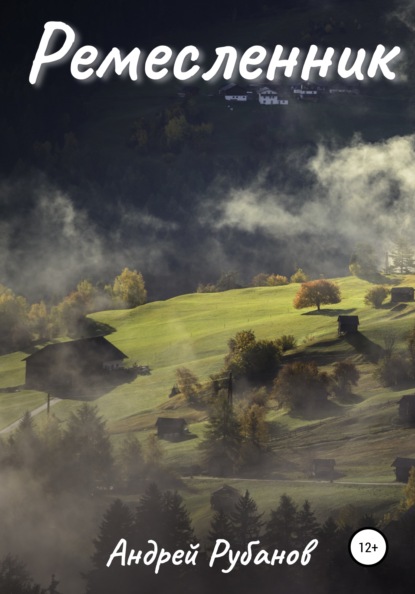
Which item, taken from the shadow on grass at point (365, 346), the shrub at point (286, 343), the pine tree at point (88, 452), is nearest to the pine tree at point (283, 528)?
the pine tree at point (88, 452)

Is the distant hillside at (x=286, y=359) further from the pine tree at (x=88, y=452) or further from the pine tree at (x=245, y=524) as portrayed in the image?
the pine tree at (x=245, y=524)

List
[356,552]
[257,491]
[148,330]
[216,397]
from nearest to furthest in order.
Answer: [356,552]
[257,491]
[216,397]
[148,330]

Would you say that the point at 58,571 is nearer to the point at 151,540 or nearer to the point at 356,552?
the point at 151,540

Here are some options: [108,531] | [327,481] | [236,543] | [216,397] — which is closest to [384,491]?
[327,481]

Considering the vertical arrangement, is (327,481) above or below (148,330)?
below

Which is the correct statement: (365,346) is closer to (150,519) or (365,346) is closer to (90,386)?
(90,386)

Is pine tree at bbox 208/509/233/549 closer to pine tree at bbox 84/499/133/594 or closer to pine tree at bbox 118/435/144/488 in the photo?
pine tree at bbox 84/499/133/594

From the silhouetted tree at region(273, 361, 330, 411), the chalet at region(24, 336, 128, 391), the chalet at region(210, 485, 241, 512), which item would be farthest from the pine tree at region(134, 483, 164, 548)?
the chalet at region(24, 336, 128, 391)
